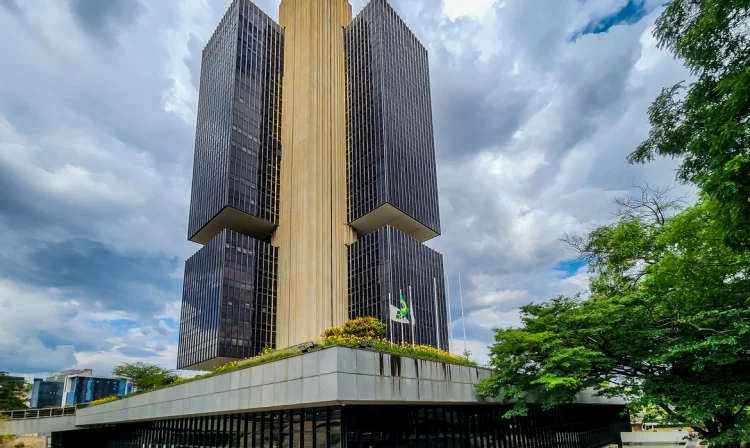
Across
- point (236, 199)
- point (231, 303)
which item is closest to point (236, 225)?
point (236, 199)

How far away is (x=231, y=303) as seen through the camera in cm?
5234

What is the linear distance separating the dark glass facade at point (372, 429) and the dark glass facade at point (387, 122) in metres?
30.4

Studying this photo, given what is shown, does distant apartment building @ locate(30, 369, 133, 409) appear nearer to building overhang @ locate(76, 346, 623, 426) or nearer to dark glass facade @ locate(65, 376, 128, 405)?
dark glass facade @ locate(65, 376, 128, 405)

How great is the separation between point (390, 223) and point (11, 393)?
6717cm

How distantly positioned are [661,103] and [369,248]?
40593mm

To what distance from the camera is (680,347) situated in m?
16.8

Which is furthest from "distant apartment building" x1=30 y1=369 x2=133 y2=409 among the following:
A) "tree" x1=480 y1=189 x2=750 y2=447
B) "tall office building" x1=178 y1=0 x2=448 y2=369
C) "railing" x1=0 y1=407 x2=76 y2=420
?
"tree" x1=480 y1=189 x2=750 y2=447

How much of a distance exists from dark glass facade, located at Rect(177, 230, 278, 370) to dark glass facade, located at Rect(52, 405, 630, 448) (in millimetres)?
16208

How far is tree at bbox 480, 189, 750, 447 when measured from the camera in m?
15.4

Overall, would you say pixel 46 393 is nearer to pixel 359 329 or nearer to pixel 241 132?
pixel 241 132

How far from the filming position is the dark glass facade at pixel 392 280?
5216 centimetres

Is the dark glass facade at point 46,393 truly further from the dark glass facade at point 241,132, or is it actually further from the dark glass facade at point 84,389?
the dark glass facade at point 241,132

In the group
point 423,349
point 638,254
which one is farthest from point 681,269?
point 423,349

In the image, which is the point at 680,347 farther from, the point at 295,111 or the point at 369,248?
the point at 295,111
